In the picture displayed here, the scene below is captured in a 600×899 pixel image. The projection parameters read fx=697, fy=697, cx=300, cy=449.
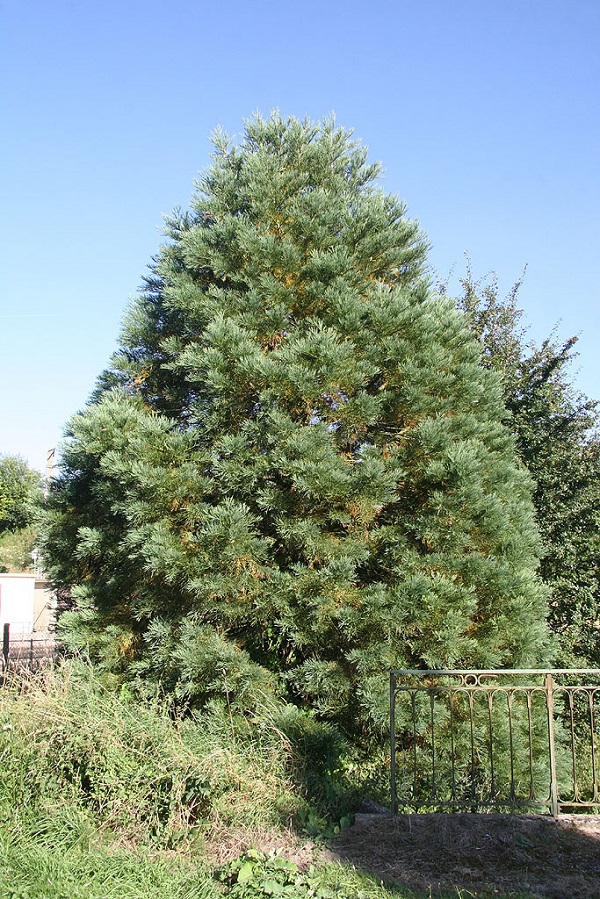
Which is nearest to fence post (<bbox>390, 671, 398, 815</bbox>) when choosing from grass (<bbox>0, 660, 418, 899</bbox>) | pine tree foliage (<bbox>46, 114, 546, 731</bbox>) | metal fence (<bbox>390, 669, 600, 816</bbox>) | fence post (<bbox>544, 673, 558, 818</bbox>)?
metal fence (<bbox>390, 669, 600, 816</bbox>)

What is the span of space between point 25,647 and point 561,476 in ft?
56.6

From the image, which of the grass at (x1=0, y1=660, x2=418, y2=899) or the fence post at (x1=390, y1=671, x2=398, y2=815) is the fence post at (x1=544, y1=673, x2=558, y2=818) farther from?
the grass at (x1=0, y1=660, x2=418, y2=899)

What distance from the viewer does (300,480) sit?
5.83m

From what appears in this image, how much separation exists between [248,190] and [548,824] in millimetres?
6196

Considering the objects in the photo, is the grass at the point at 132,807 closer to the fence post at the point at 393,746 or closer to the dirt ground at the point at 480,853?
the dirt ground at the point at 480,853

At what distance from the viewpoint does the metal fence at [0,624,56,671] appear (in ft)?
28.1

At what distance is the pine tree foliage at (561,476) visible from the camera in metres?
8.72

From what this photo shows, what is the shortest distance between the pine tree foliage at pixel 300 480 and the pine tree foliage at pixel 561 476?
2124mm

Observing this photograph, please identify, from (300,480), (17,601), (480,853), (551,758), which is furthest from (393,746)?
(17,601)

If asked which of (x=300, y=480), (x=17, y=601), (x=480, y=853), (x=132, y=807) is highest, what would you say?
(x=300, y=480)

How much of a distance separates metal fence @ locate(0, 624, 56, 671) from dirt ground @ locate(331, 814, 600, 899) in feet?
11.7

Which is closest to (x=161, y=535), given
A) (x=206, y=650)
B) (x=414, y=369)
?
(x=206, y=650)

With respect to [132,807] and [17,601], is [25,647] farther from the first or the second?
[132,807]

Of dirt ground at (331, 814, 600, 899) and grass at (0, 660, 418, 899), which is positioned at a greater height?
grass at (0, 660, 418, 899)
